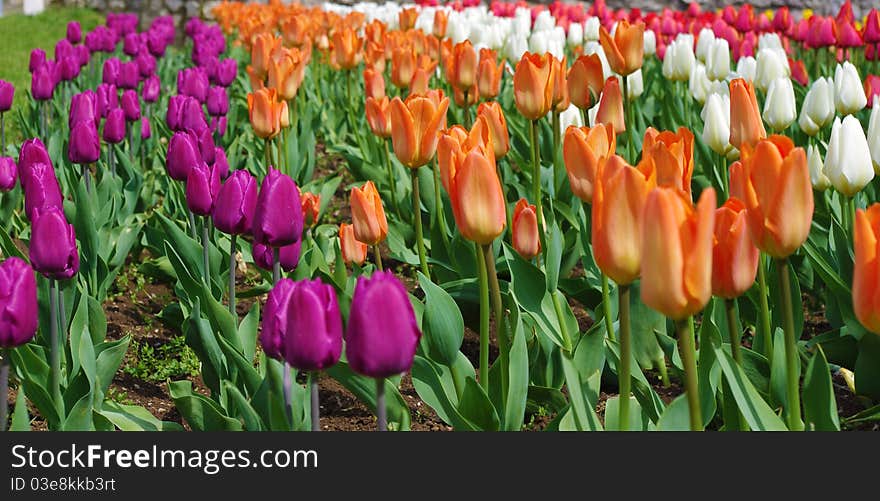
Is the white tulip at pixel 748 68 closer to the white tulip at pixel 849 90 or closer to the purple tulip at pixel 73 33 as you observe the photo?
the white tulip at pixel 849 90

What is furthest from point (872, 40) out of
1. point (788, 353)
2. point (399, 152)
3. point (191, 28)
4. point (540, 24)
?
point (191, 28)

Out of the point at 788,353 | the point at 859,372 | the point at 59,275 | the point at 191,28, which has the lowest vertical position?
the point at 859,372

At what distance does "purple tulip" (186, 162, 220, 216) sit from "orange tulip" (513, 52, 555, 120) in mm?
871

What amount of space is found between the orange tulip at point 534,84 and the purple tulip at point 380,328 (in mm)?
1597

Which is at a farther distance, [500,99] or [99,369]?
[500,99]

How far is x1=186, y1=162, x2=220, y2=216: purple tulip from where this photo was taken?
276 centimetres

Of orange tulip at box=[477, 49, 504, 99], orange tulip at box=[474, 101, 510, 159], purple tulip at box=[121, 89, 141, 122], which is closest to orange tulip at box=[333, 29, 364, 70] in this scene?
purple tulip at box=[121, 89, 141, 122]

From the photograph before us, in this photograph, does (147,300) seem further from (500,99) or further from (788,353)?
(500,99)

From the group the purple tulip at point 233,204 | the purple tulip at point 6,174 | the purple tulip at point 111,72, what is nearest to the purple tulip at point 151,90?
the purple tulip at point 111,72

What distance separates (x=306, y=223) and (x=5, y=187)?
3.30 feet

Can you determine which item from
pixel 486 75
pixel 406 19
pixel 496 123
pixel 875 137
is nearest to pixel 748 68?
pixel 486 75

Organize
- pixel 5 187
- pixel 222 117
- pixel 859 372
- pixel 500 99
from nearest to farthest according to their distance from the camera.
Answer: pixel 859 372, pixel 5 187, pixel 222 117, pixel 500 99

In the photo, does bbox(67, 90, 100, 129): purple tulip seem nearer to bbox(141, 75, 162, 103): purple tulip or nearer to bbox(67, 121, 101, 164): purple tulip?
bbox(67, 121, 101, 164): purple tulip

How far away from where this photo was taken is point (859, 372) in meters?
2.68
